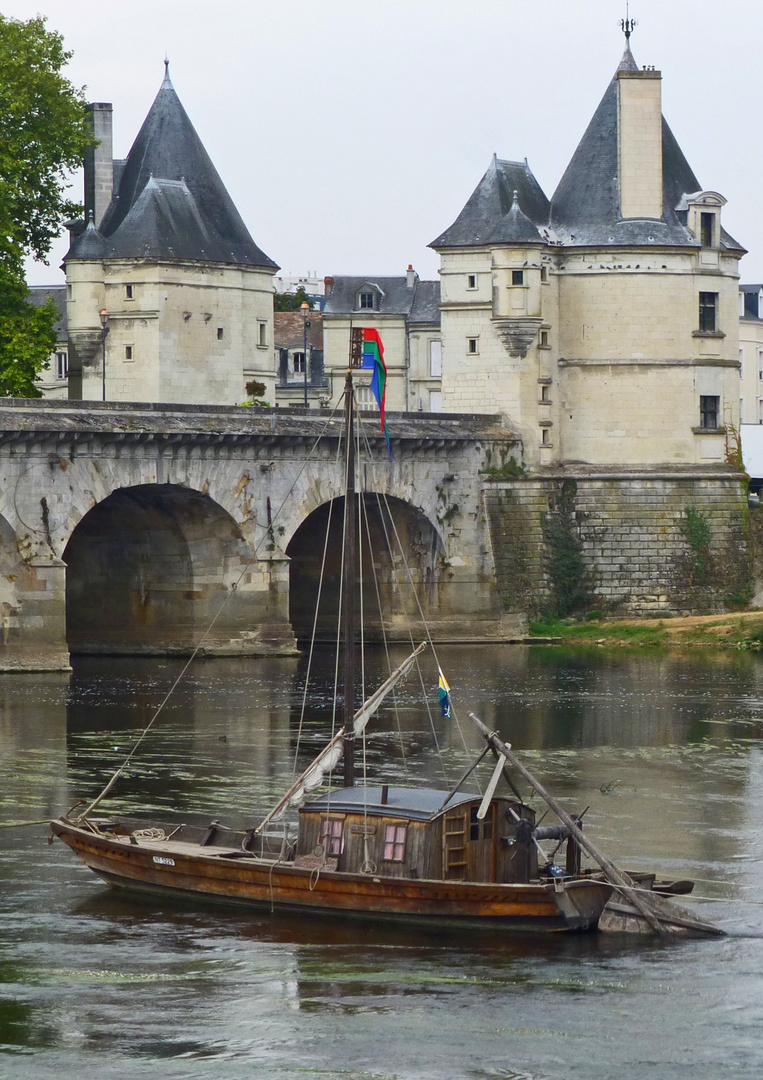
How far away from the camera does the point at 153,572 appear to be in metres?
63.2

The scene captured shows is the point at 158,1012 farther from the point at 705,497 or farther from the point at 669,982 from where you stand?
the point at 705,497

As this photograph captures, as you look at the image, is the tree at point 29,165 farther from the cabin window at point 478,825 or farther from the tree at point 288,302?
the tree at point 288,302

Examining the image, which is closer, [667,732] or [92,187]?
[667,732]

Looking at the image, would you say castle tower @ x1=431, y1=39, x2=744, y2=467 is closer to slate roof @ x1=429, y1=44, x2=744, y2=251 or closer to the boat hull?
slate roof @ x1=429, y1=44, x2=744, y2=251

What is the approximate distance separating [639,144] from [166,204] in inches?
665

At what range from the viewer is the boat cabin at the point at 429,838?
Answer: 2686 centimetres

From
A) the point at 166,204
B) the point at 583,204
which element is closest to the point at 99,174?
the point at 166,204

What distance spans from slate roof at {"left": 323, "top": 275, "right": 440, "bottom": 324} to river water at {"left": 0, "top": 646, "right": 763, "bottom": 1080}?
217 ft

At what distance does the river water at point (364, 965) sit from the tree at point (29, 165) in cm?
2529

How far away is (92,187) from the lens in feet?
250

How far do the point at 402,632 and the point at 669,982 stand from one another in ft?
141

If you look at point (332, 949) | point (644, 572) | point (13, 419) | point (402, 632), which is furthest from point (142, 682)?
point (332, 949)

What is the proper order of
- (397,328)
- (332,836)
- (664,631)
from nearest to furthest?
(332,836)
(664,631)
(397,328)

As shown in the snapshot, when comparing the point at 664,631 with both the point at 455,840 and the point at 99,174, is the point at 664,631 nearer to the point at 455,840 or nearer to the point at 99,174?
the point at 99,174
